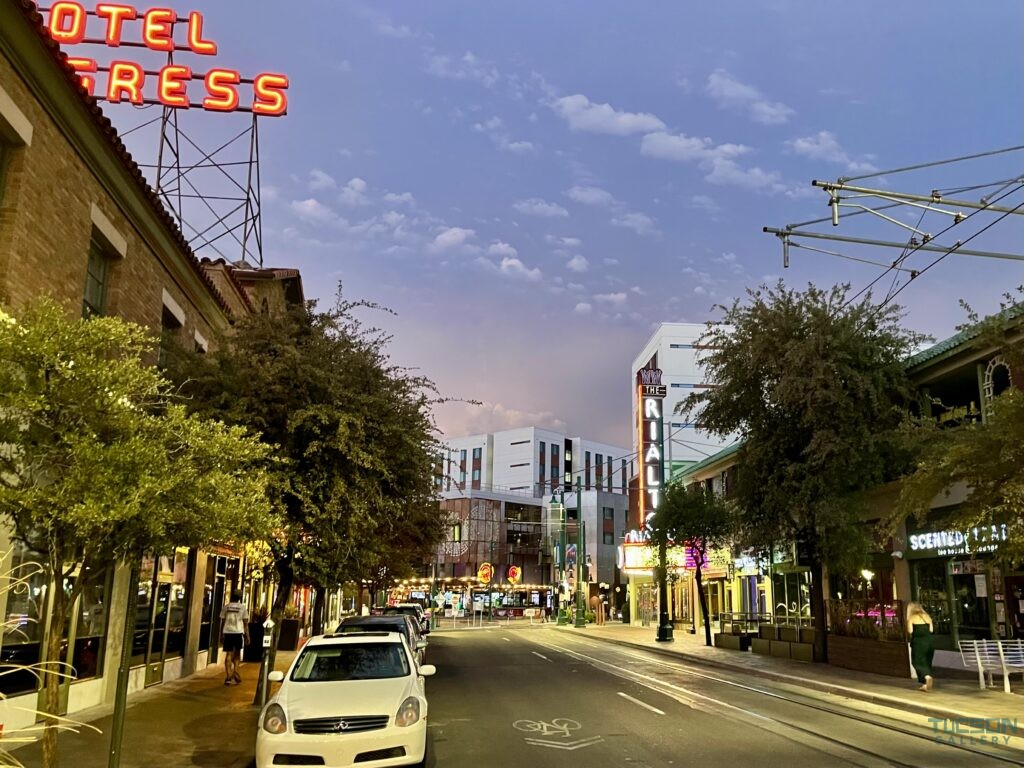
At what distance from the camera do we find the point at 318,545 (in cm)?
1422

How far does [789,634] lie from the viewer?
25484 mm

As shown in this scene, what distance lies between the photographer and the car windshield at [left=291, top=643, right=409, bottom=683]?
9938 millimetres

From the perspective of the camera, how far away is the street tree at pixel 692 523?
3164cm

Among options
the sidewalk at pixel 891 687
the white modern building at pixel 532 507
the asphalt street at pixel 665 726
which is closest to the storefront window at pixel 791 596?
the sidewalk at pixel 891 687

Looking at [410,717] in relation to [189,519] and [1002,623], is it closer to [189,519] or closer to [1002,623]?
[189,519]

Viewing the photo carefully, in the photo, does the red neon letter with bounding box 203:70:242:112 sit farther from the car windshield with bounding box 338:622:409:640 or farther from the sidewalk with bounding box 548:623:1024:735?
the sidewalk with bounding box 548:623:1024:735

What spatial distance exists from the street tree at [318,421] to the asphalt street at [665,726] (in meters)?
3.55

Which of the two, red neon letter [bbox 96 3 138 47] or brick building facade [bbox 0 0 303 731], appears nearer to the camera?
brick building facade [bbox 0 0 303 731]

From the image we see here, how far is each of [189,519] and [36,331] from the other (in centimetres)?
203

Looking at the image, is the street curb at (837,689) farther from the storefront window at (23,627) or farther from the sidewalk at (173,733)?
the storefront window at (23,627)

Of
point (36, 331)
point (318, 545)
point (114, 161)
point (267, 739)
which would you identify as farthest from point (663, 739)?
point (114, 161)

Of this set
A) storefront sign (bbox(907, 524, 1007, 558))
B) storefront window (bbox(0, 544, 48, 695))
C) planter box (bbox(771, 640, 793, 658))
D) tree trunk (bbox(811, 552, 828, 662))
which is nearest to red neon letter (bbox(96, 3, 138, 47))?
storefront window (bbox(0, 544, 48, 695))

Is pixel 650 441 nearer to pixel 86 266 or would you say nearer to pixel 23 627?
pixel 86 266

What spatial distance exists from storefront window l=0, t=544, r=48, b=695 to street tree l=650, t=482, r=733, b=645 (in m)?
24.3
